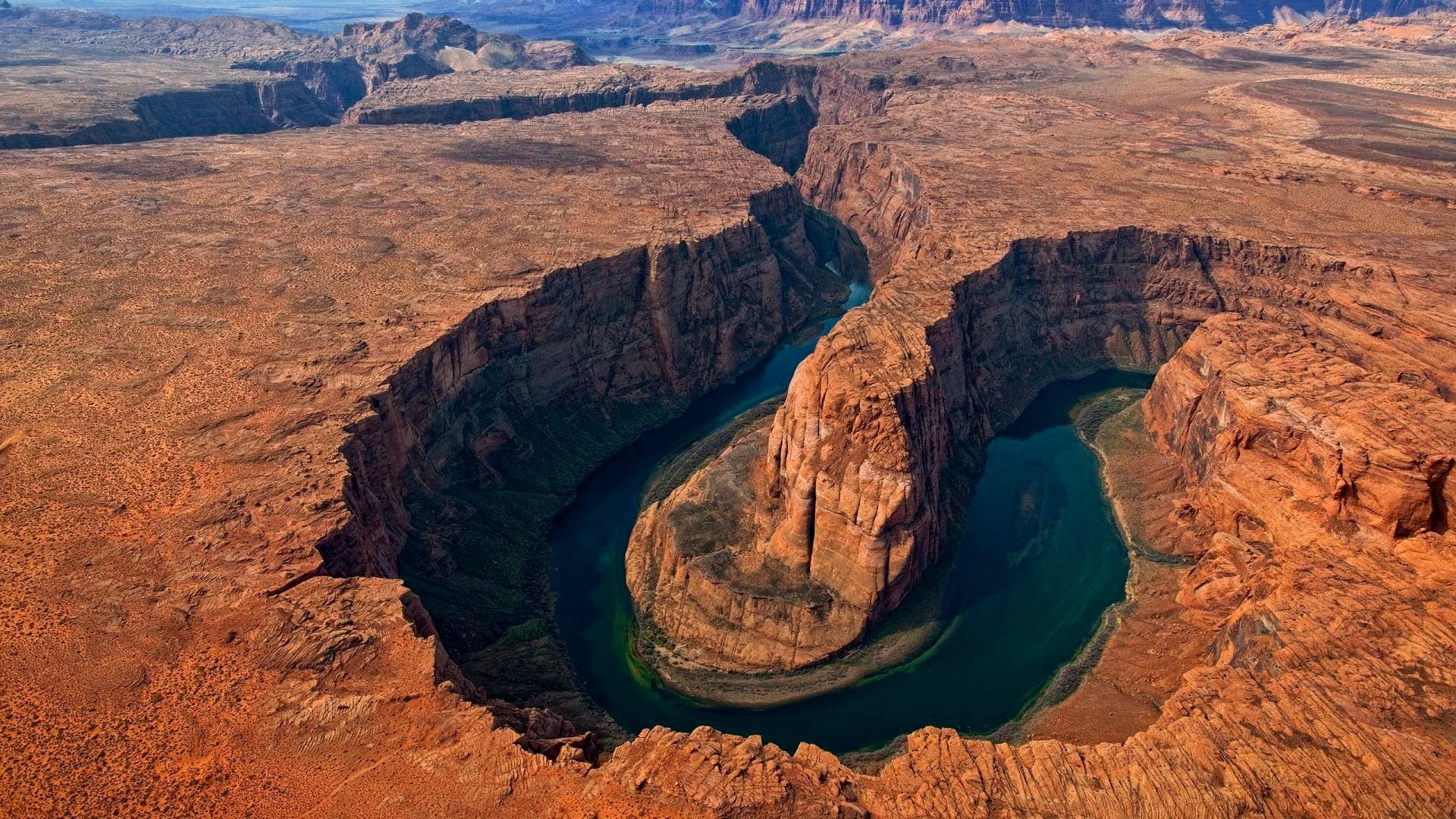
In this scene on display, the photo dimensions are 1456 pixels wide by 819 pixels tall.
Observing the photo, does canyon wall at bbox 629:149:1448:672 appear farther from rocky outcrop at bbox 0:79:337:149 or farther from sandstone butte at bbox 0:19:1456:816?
rocky outcrop at bbox 0:79:337:149

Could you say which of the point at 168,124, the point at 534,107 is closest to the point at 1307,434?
the point at 534,107

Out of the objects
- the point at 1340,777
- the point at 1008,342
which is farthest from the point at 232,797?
the point at 1008,342

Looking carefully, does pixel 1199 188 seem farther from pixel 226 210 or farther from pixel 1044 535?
pixel 226 210

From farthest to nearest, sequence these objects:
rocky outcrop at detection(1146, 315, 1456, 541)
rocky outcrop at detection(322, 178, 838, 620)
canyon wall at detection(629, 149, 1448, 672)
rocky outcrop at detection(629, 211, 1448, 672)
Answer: rocky outcrop at detection(322, 178, 838, 620) → canyon wall at detection(629, 149, 1448, 672) → rocky outcrop at detection(629, 211, 1448, 672) → rocky outcrop at detection(1146, 315, 1456, 541)

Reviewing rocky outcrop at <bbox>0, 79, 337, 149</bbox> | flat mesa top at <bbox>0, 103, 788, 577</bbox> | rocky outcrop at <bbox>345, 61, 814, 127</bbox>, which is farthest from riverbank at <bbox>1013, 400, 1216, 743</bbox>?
rocky outcrop at <bbox>0, 79, 337, 149</bbox>

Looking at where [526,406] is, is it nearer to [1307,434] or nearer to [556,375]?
[556,375]

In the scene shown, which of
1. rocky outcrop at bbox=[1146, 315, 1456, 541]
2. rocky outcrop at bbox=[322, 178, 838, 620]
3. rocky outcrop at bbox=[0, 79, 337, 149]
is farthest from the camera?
rocky outcrop at bbox=[0, 79, 337, 149]

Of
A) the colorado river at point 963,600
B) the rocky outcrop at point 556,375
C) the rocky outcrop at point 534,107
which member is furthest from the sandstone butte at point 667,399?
the rocky outcrop at point 534,107
